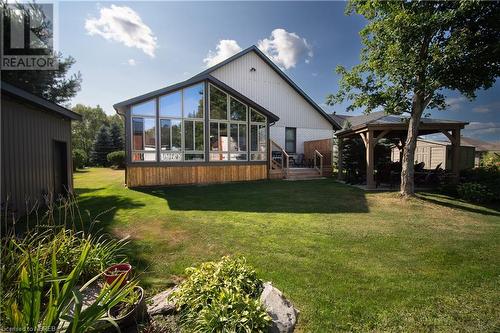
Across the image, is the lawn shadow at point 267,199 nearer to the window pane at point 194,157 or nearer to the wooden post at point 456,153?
the window pane at point 194,157

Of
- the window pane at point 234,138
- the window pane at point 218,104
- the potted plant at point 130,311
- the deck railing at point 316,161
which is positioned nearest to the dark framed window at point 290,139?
the deck railing at point 316,161

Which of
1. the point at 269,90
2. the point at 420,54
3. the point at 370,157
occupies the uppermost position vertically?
the point at 269,90

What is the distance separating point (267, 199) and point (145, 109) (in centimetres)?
692

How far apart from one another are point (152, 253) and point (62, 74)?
1822 centimetres

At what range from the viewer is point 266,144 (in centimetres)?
1370

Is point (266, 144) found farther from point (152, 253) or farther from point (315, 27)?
point (152, 253)

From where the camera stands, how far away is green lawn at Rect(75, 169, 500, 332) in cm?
268

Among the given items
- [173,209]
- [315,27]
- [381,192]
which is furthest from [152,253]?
[315,27]

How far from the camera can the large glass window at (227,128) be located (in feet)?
40.6

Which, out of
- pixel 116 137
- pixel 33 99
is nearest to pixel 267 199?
pixel 33 99

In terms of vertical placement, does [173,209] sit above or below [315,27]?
below

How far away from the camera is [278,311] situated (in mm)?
2432

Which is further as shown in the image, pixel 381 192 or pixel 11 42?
pixel 11 42

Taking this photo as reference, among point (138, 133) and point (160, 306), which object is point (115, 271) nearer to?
point (160, 306)
